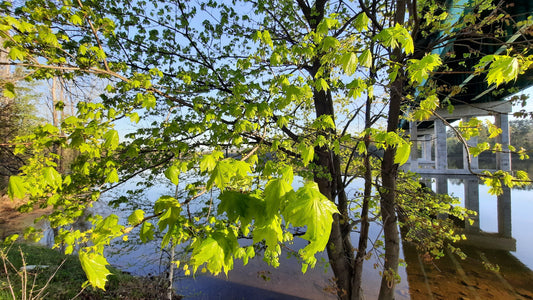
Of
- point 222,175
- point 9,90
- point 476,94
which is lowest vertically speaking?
point 222,175

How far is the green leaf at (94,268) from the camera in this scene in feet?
4.74

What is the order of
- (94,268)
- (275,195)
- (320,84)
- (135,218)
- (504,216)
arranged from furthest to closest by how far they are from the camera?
(504,216)
(320,84)
(135,218)
(94,268)
(275,195)

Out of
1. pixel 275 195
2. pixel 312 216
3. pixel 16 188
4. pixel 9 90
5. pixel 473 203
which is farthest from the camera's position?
pixel 473 203

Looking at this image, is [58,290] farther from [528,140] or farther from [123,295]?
[528,140]

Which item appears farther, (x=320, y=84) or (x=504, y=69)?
(x=320, y=84)

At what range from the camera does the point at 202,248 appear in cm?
142

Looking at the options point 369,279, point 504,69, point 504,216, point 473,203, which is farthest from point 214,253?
point 473,203

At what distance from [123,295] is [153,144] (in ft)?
17.6

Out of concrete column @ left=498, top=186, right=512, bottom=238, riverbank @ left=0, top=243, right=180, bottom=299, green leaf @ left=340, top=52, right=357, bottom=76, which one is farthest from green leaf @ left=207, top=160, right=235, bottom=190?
concrete column @ left=498, top=186, right=512, bottom=238

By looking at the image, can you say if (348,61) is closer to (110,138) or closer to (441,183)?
(110,138)

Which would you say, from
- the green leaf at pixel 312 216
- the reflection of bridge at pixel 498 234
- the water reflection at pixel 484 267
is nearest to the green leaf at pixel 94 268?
the green leaf at pixel 312 216

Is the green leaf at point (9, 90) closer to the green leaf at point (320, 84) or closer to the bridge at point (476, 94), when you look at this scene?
the green leaf at point (320, 84)

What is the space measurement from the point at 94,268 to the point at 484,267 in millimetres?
13803

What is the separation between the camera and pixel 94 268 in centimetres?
153
